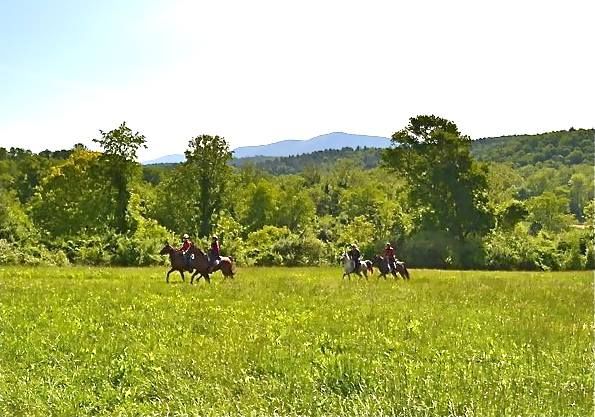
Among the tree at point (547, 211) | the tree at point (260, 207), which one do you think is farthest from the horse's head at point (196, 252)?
the tree at point (547, 211)

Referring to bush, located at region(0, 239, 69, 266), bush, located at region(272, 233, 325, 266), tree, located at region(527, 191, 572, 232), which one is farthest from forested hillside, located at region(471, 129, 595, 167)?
bush, located at region(0, 239, 69, 266)

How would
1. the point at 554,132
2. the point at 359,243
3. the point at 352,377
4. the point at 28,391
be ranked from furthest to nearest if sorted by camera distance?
the point at 554,132 < the point at 359,243 < the point at 352,377 < the point at 28,391

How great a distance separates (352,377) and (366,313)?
690 centimetres

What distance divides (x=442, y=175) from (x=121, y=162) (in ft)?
114

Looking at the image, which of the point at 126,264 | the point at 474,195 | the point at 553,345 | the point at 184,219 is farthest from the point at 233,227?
the point at 553,345

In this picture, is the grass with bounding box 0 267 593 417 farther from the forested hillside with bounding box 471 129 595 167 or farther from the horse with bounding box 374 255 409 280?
the forested hillside with bounding box 471 129 595 167

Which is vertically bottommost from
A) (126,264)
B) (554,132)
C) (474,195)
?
(126,264)

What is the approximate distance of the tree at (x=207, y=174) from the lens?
71375mm

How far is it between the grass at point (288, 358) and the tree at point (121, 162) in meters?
47.7

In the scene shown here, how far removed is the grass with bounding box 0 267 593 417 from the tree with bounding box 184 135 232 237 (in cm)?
5340

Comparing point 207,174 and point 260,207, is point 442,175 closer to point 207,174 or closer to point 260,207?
point 207,174

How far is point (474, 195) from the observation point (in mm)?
62406

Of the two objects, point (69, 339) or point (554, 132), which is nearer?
point (69, 339)

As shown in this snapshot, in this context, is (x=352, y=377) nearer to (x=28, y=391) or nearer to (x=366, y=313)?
(x=28, y=391)
